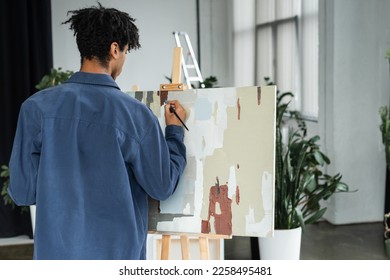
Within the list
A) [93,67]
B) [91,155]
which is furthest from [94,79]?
[91,155]

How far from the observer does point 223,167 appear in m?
1.82

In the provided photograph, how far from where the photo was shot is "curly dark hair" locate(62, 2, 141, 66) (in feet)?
4.62

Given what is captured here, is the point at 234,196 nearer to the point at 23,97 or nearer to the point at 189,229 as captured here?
the point at 189,229

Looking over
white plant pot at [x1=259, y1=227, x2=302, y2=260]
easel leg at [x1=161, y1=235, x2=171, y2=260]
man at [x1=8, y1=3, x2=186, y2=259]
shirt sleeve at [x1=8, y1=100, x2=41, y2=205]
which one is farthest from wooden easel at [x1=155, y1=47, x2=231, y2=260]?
white plant pot at [x1=259, y1=227, x2=302, y2=260]

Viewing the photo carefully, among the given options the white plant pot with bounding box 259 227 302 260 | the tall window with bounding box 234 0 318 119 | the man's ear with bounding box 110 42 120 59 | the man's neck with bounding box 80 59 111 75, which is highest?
the tall window with bounding box 234 0 318 119

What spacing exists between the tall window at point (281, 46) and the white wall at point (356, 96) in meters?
0.43

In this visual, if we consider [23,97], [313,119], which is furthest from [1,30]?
[313,119]

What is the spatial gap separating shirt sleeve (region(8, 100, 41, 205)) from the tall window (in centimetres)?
359

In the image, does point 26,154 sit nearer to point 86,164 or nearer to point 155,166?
point 86,164

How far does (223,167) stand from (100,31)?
2.14 feet

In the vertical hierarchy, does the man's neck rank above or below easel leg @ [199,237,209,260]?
above

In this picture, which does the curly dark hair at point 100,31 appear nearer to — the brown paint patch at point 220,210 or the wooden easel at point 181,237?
the wooden easel at point 181,237

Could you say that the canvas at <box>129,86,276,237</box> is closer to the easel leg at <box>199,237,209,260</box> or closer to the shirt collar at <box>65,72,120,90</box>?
the easel leg at <box>199,237,209,260</box>

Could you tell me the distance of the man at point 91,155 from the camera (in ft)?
4.51
